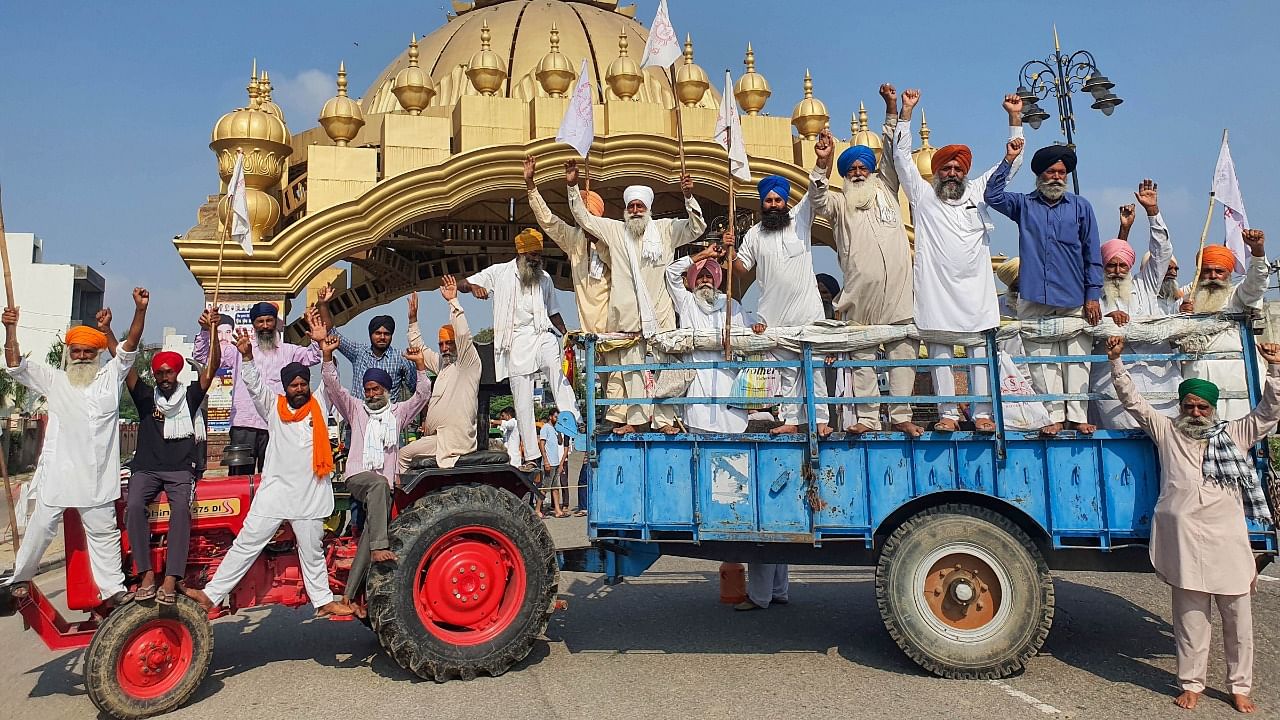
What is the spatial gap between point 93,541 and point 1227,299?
624 cm

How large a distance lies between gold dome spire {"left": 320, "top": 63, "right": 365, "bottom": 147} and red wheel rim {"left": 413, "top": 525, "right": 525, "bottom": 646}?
7.54m

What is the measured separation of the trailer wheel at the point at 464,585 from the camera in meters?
4.63

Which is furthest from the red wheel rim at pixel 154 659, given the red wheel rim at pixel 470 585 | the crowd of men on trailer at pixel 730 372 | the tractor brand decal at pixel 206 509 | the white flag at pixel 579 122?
the white flag at pixel 579 122

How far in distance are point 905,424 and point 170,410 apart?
3912 mm

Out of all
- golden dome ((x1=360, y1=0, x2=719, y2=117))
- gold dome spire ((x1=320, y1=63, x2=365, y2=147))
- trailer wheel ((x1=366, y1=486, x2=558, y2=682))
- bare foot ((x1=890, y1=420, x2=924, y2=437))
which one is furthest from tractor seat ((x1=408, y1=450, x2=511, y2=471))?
golden dome ((x1=360, y1=0, x2=719, y2=117))

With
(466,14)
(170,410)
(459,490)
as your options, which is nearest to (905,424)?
(459,490)

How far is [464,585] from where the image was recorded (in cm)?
486

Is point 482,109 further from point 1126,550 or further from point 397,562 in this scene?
point 1126,550

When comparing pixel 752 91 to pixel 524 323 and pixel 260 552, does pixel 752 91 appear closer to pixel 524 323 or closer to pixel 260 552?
pixel 524 323

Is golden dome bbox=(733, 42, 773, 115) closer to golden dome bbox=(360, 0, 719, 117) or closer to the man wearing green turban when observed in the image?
golden dome bbox=(360, 0, 719, 117)

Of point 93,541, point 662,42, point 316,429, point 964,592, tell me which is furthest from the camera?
point 662,42

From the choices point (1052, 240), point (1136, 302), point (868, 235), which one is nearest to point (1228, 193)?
point (1136, 302)

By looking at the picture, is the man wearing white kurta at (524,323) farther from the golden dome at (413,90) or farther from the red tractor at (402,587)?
the golden dome at (413,90)

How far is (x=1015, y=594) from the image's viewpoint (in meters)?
4.52
